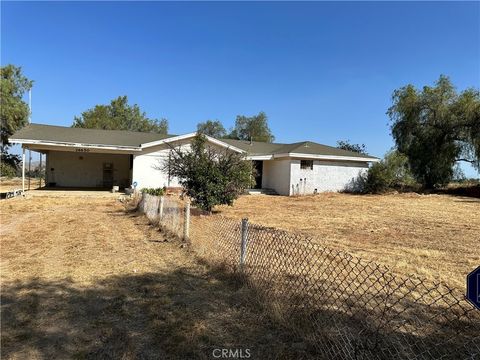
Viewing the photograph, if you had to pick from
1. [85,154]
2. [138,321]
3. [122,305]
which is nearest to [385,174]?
[85,154]

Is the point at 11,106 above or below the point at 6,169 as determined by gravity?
above

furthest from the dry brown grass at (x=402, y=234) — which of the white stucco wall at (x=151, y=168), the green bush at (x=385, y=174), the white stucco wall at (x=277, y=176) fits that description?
the green bush at (x=385, y=174)

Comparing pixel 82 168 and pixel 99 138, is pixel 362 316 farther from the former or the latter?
pixel 82 168

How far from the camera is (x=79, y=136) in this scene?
23.2 metres

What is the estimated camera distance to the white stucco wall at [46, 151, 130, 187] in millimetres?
25500

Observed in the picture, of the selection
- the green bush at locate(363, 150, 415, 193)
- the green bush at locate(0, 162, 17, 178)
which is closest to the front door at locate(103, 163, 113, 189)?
the green bush at locate(0, 162, 17, 178)

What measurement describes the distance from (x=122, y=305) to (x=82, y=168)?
78.4ft

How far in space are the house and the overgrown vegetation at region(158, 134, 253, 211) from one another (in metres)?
9.83

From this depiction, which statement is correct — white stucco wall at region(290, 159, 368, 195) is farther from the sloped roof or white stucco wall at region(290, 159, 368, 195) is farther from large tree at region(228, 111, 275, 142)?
large tree at region(228, 111, 275, 142)

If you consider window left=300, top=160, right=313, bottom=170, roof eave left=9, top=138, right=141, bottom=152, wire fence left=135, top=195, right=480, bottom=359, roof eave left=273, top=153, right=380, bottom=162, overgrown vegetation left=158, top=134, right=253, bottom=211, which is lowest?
wire fence left=135, top=195, right=480, bottom=359

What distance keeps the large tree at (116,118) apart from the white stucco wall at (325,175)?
30955 millimetres

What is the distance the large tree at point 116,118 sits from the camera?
47.7 metres

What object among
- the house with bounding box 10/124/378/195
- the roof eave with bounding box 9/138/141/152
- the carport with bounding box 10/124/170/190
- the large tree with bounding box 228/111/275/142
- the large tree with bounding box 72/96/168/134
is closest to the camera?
the roof eave with bounding box 9/138/141/152

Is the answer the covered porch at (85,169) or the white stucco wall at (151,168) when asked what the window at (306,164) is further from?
the covered porch at (85,169)
